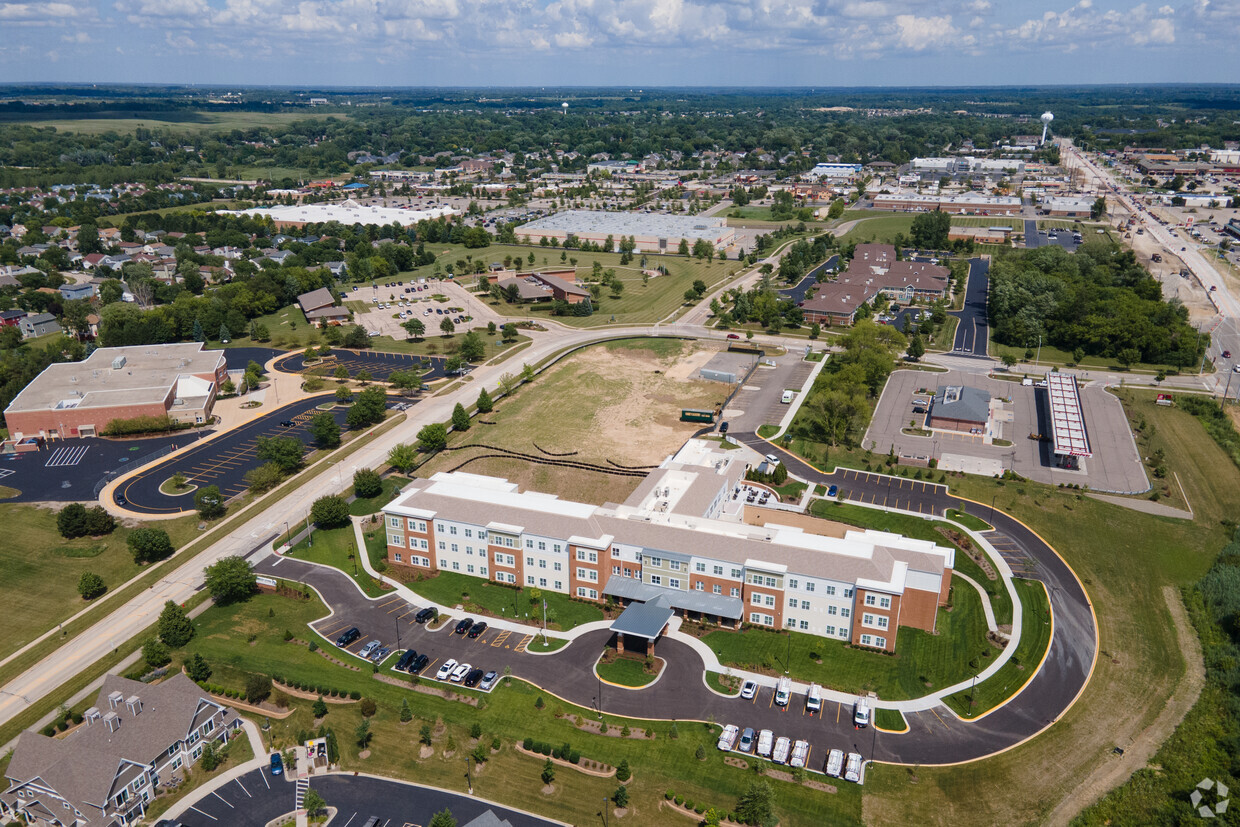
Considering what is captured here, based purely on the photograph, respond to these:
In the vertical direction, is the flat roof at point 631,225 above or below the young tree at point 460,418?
above

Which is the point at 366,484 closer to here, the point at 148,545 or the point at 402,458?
the point at 402,458

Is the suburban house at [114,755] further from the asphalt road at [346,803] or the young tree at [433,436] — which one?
the young tree at [433,436]

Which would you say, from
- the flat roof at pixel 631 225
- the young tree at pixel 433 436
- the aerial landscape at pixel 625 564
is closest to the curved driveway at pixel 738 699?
the aerial landscape at pixel 625 564

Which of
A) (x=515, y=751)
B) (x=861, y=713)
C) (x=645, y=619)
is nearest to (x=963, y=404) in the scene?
(x=861, y=713)

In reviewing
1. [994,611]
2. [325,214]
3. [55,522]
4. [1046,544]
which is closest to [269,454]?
[55,522]

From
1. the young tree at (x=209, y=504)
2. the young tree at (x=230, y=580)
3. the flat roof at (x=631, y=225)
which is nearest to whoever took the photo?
the young tree at (x=230, y=580)

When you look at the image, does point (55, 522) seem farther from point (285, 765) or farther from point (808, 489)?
point (808, 489)
